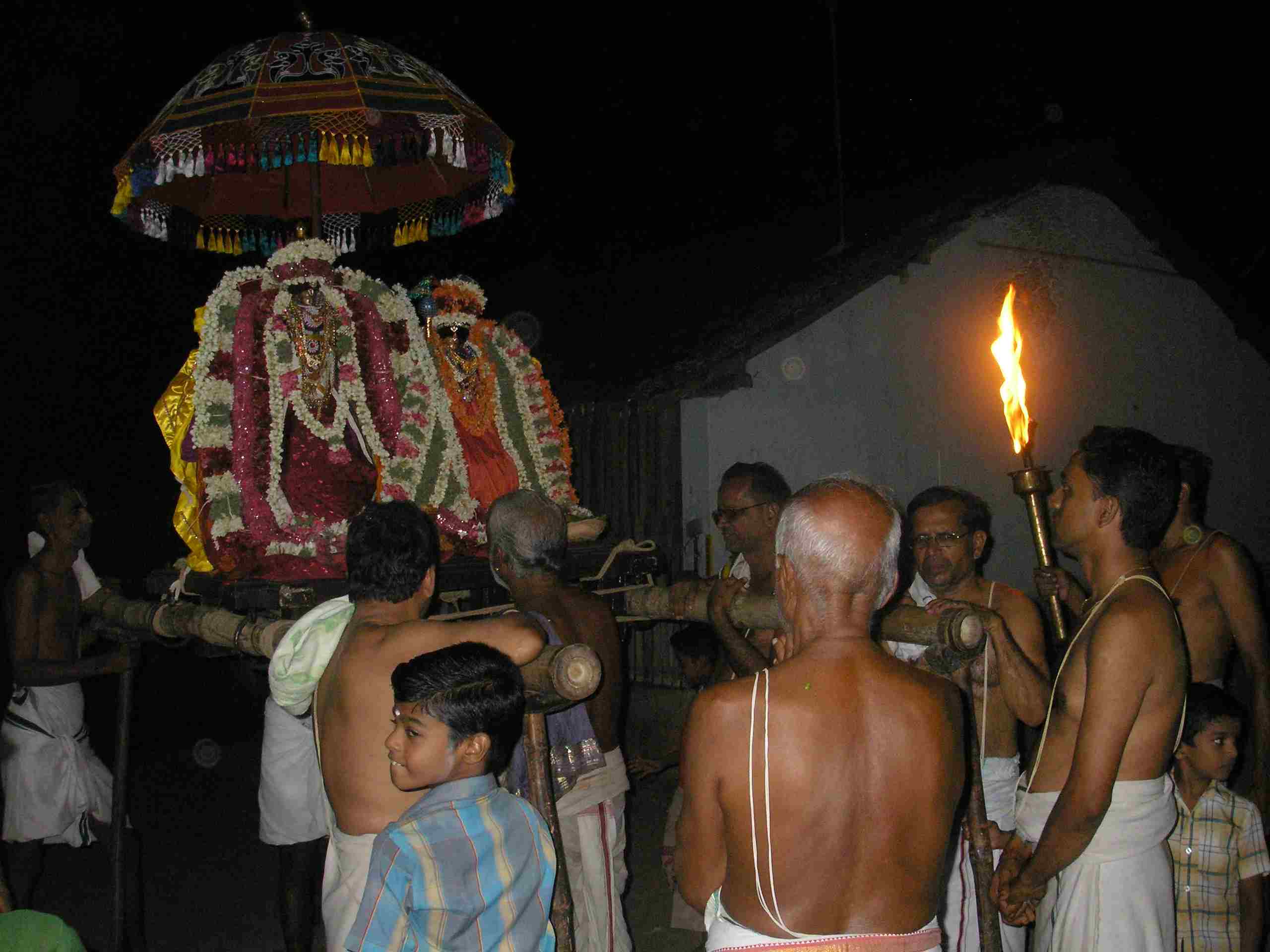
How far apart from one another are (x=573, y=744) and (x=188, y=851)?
462 cm

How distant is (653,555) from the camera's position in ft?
15.7

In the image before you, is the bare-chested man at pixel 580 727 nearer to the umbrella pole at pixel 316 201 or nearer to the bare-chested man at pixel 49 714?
the umbrella pole at pixel 316 201

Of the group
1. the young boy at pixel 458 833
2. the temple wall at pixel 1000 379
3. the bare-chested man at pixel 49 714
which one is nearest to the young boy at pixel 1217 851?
the young boy at pixel 458 833

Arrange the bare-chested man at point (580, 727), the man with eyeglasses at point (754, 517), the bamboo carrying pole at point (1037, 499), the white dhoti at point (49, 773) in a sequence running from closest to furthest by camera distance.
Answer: the bamboo carrying pole at point (1037, 499) → the bare-chested man at point (580, 727) → the man with eyeglasses at point (754, 517) → the white dhoti at point (49, 773)

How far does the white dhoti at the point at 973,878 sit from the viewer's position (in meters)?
3.82

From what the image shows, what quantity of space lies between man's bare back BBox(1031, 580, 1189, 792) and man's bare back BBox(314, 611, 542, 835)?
1.54 metres

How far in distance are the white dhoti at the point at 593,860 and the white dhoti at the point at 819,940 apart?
1.62m

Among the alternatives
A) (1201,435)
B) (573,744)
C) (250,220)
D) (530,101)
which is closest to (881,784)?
(573,744)

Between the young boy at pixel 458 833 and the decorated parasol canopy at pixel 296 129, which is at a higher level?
the decorated parasol canopy at pixel 296 129

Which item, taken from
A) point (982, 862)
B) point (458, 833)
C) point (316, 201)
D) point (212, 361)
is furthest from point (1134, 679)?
point (316, 201)

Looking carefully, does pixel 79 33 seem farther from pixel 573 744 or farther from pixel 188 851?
pixel 573 744

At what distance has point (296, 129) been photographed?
5008 millimetres

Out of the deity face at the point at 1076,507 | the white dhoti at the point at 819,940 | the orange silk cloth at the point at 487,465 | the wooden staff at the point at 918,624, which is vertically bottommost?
the white dhoti at the point at 819,940

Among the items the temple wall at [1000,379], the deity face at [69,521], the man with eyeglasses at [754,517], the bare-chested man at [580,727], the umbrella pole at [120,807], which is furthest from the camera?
the temple wall at [1000,379]
